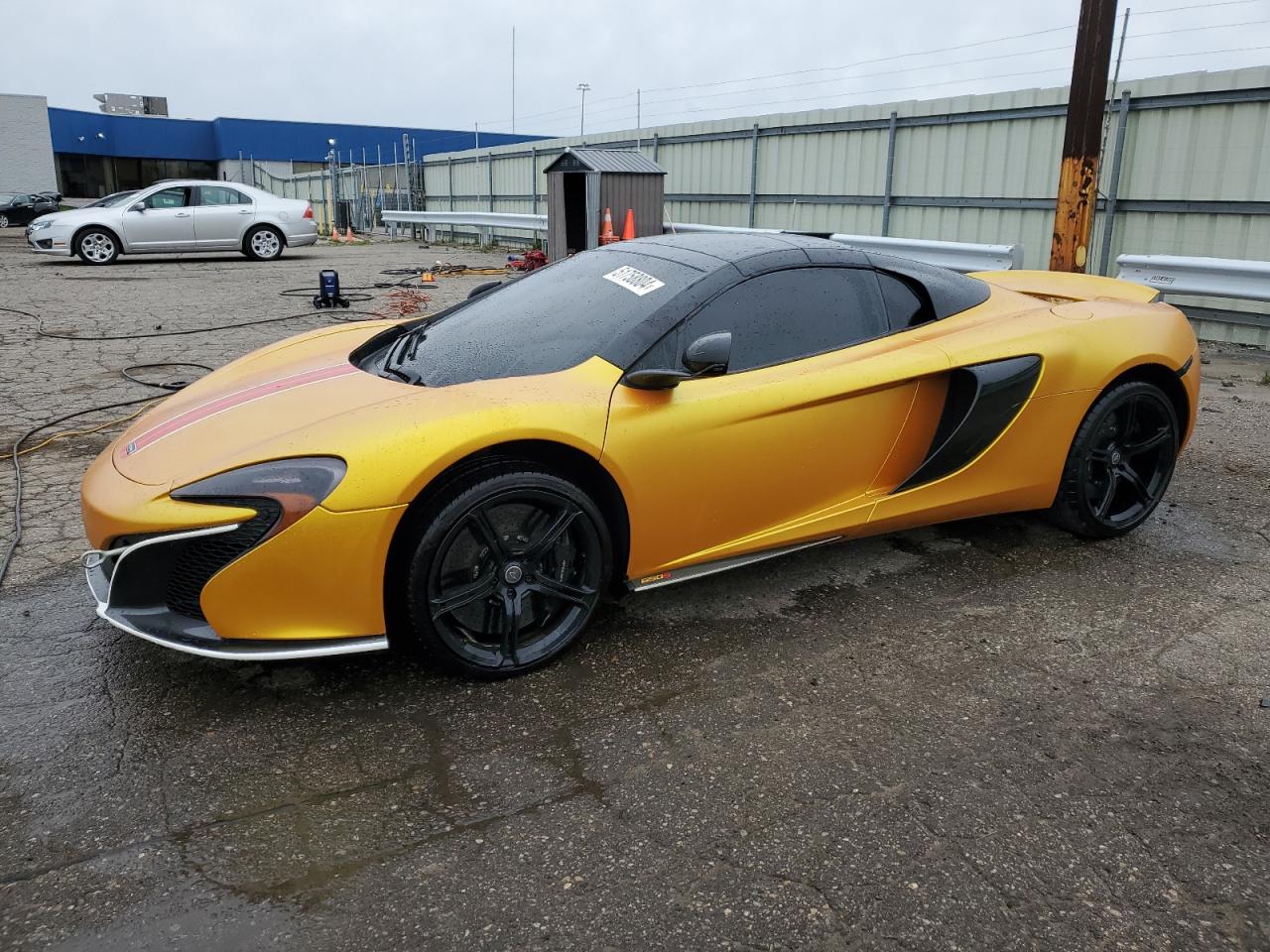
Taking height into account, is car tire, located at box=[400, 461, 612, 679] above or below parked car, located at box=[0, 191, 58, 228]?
below

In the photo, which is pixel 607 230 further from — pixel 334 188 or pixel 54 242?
pixel 334 188

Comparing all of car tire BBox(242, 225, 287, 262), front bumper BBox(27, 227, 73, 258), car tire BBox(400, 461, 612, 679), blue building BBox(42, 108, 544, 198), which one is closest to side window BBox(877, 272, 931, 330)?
car tire BBox(400, 461, 612, 679)

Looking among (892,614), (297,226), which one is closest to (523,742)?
(892,614)

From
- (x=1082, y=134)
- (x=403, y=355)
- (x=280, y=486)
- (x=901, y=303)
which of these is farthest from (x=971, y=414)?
(x=1082, y=134)

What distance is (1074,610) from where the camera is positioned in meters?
3.68

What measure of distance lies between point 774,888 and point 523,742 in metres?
0.86

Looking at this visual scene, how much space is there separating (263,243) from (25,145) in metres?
30.4

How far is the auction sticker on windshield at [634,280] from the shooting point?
355 cm

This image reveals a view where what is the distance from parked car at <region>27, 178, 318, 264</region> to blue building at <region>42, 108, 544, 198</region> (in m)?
35.7

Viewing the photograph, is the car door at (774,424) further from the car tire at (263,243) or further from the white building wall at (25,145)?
the white building wall at (25,145)

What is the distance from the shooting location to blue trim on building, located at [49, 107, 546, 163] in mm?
50938

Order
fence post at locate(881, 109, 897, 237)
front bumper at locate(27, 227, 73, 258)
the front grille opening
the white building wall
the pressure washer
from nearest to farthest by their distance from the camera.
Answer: the front grille opening, the pressure washer, fence post at locate(881, 109, 897, 237), front bumper at locate(27, 227, 73, 258), the white building wall

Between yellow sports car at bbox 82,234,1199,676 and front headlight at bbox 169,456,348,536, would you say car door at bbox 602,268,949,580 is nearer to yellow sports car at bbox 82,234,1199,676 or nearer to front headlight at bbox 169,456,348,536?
yellow sports car at bbox 82,234,1199,676

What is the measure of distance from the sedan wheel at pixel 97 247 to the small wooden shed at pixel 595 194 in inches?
324
